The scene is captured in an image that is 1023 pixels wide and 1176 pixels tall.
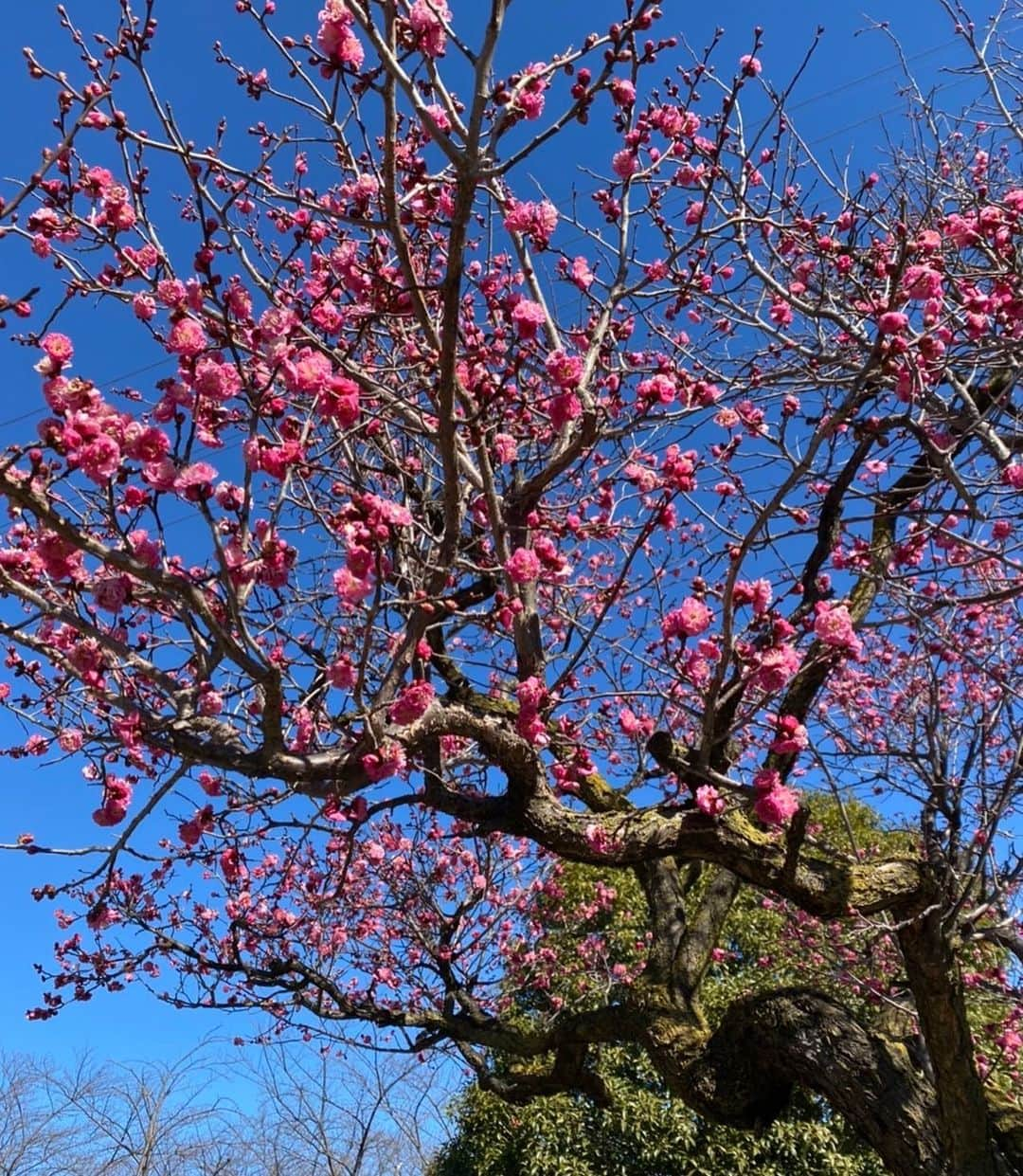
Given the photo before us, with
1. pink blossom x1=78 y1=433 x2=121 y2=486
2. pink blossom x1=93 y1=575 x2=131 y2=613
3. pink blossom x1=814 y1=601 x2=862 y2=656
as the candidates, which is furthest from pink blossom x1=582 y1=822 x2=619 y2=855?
pink blossom x1=78 y1=433 x2=121 y2=486

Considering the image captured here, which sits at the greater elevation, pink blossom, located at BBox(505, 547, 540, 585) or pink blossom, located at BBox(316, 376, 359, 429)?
pink blossom, located at BBox(316, 376, 359, 429)

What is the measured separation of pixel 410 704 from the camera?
297 cm

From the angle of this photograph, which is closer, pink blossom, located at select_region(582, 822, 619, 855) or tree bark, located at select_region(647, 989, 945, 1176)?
tree bark, located at select_region(647, 989, 945, 1176)

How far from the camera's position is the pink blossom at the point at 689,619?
305 cm

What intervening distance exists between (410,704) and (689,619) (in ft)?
3.12

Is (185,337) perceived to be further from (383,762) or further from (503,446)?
(503,446)

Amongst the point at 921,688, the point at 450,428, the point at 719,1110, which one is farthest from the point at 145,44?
the point at 921,688

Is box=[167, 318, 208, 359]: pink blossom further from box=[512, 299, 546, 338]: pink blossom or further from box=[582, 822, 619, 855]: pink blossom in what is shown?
box=[582, 822, 619, 855]: pink blossom

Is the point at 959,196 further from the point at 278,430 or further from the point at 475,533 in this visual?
the point at 278,430

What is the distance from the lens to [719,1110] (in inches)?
152

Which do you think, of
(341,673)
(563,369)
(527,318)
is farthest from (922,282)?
(341,673)

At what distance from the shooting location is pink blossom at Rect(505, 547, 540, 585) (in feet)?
10.4

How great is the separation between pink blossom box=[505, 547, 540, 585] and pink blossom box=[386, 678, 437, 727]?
503 millimetres

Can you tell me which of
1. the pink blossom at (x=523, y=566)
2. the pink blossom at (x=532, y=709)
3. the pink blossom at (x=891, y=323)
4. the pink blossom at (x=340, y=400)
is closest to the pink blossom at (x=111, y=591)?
the pink blossom at (x=340, y=400)
